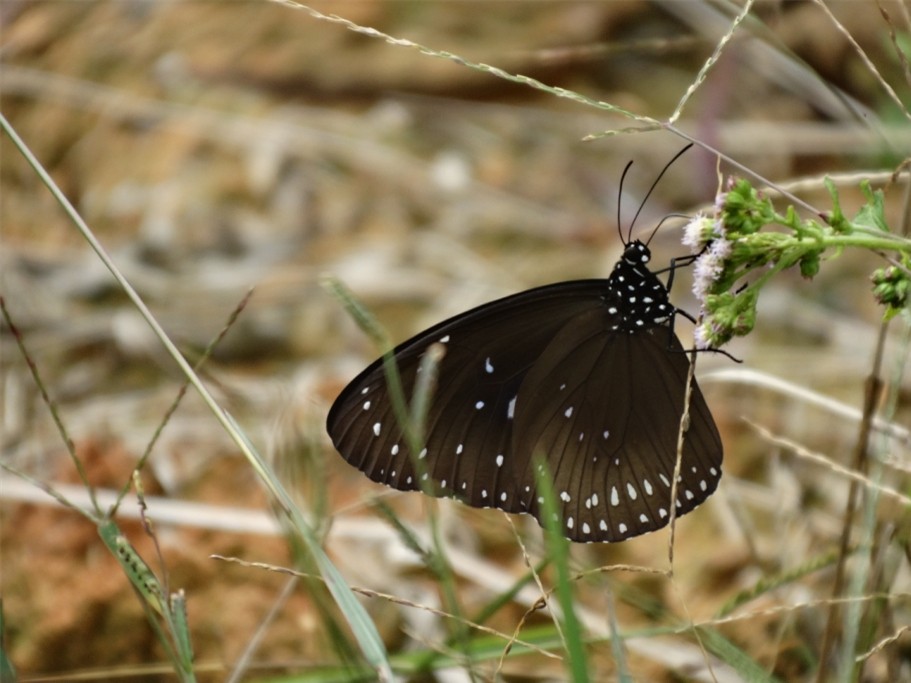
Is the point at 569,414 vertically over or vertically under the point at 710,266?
under

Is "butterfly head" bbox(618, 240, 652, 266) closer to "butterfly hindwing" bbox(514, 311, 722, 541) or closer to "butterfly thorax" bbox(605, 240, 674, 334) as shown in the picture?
"butterfly thorax" bbox(605, 240, 674, 334)

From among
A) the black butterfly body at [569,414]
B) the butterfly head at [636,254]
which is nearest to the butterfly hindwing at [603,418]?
the black butterfly body at [569,414]

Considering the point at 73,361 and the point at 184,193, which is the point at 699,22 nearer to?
the point at 184,193

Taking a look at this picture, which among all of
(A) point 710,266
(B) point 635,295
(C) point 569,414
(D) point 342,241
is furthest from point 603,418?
(D) point 342,241

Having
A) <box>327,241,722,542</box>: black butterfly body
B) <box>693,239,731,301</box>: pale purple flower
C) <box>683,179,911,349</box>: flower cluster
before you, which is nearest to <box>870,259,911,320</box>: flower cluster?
<box>683,179,911,349</box>: flower cluster

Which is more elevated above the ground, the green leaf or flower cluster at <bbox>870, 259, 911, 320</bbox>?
the green leaf

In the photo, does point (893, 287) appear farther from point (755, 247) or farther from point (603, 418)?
point (603, 418)

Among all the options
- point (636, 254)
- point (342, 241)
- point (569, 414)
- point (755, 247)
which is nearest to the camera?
point (755, 247)
